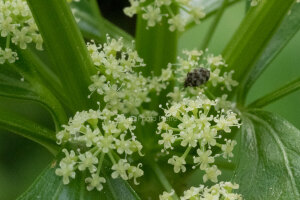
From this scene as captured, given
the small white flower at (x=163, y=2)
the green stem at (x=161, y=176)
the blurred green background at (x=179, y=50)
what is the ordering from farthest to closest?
the blurred green background at (x=179, y=50)
the small white flower at (x=163, y=2)
the green stem at (x=161, y=176)

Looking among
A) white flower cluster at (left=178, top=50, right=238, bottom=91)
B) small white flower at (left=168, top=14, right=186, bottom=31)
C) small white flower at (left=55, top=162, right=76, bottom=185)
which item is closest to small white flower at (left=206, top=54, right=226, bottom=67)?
white flower cluster at (left=178, top=50, right=238, bottom=91)

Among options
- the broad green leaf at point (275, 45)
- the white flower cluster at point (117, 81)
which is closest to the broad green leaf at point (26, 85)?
the white flower cluster at point (117, 81)

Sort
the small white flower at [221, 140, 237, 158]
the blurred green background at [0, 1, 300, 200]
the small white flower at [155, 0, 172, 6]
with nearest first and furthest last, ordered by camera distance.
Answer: the small white flower at [221, 140, 237, 158]
the small white flower at [155, 0, 172, 6]
the blurred green background at [0, 1, 300, 200]

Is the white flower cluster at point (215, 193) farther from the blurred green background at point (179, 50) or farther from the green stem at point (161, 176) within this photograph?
the blurred green background at point (179, 50)

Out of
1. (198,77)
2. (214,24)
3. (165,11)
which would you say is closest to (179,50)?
(214,24)

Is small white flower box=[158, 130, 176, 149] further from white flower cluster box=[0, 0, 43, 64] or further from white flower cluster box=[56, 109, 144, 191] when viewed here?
white flower cluster box=[0, 0, 43, 64]

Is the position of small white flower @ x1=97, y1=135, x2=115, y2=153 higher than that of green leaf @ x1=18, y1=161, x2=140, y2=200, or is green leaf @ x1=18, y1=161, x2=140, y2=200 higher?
small white flower @ x1=97, y1=135, x2=115, y2=153
